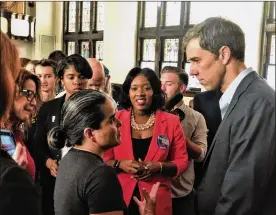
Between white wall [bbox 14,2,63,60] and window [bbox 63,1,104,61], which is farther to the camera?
white wall [bbox 14,2,63,60]

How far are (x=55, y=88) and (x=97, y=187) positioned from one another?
6.49 feet

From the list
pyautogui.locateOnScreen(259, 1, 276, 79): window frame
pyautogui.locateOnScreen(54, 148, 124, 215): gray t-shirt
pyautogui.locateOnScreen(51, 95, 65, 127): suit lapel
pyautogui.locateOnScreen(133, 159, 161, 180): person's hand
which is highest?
pyautogui.locateOnScreen(259, 1, 276, 79): window frame

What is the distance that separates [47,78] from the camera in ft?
9.29

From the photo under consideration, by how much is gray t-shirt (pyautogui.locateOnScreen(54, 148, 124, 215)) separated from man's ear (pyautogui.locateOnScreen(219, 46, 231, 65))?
0.56 metres

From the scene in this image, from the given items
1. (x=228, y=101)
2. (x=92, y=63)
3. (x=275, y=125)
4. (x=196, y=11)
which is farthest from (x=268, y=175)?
(x=196, y=11)

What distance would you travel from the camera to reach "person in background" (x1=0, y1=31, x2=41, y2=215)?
70 centimetres

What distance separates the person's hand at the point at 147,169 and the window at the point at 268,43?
2988 mm

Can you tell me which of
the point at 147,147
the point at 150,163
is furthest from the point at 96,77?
the point at 150,163

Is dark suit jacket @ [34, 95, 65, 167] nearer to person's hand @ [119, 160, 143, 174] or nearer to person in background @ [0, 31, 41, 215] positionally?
person's hand @ [119, 160, 143, 174]

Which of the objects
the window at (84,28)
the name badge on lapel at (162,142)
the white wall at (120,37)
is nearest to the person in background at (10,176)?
the name badge on lapel at (162,142)

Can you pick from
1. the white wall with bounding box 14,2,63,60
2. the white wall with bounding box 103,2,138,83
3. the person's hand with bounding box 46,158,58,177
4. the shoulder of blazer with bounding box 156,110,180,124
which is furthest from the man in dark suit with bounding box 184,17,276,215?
the white wall with bounding box 14,2,63,60

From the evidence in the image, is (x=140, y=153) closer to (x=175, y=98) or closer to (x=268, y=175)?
(x=175, y=98)

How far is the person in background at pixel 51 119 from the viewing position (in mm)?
2143

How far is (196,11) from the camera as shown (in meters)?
5.60
